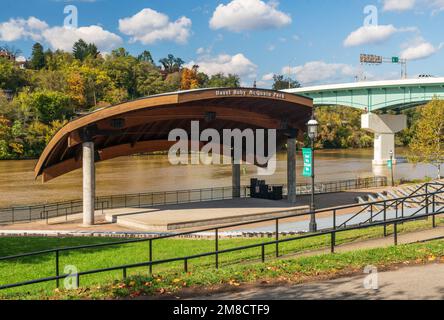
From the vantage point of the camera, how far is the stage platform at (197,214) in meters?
22.2

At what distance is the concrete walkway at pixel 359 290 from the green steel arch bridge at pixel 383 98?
59917 millimetres

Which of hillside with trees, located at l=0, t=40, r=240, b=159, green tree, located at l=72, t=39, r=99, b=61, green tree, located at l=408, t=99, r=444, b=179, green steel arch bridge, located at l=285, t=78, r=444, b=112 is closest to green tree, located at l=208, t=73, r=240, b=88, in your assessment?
hillside with trees, located at l=0, t=40, r=240, b=159

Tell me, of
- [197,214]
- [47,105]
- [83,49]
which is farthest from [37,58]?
[197,214]

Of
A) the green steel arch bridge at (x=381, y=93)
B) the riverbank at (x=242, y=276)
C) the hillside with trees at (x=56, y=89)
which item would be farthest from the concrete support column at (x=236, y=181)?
the hillside with trees at (x=56, y=89)

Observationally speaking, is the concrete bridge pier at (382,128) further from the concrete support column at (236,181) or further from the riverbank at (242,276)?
the riverbank at (242,276)

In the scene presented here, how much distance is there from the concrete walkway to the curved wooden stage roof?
1403 centimetres

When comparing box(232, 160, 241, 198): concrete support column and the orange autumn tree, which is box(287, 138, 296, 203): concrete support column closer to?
box(232, 160, 241, 198): concrete support column

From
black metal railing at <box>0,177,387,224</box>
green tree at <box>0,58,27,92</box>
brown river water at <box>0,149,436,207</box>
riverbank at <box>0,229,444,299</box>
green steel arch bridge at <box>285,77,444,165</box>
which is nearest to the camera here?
riverbank at <box>0,229,444,299</box>

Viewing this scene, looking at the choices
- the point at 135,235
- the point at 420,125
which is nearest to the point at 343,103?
the point at 420,125

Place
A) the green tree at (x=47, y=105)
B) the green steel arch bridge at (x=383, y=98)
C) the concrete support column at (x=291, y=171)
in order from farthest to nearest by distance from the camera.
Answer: the green tree at (x=47, y=105)
the green steel arch bridge at (x=383, y=98)
the concrete support column at (x=291, y=171)

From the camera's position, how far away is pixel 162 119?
79.4 ft

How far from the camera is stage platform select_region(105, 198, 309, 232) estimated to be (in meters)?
22.2

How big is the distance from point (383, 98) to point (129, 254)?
205 feet

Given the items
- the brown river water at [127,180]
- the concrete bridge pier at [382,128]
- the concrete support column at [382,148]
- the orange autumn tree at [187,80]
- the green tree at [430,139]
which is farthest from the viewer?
the orange autumn tree at [187,80]
